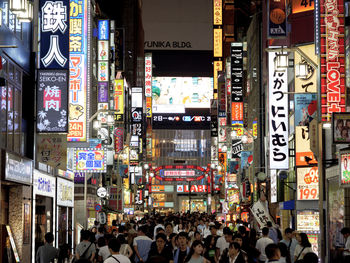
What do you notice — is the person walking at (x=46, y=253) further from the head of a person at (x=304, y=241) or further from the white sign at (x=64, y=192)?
the white sign at (x=64, y=192)

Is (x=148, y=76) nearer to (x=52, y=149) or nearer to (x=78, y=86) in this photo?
(x=78, y=86)

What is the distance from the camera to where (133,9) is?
359ft

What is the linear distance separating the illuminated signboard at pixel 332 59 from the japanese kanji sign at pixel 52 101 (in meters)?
8.23

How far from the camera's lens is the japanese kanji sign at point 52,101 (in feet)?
74.3

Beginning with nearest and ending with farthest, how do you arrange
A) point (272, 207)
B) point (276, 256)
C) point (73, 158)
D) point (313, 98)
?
1. point (276, 256)
2. point (313, 98)
3. point (73, 158)
4. point (272, 207)

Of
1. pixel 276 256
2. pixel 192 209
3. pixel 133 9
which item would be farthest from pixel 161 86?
pixel 276 256

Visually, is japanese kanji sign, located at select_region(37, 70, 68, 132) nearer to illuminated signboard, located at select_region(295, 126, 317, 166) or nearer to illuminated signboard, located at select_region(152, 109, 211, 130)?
illuminated signboard, located at select_region(295, 126, 317, 166)

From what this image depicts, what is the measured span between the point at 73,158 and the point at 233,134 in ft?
69.3

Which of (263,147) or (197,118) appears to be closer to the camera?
(263,147)

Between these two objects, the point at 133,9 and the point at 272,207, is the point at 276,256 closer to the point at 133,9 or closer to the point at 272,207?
the point at 272,207

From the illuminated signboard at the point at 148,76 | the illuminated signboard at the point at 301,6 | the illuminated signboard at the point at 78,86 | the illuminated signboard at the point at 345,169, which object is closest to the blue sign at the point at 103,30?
the illuminated signboard at the point at 301,6

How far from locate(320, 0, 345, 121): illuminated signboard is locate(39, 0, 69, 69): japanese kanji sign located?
334 inches

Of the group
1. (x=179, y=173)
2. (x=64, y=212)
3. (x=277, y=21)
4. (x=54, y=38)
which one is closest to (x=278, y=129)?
(x=277, y=21)

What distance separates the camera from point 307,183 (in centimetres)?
2634
